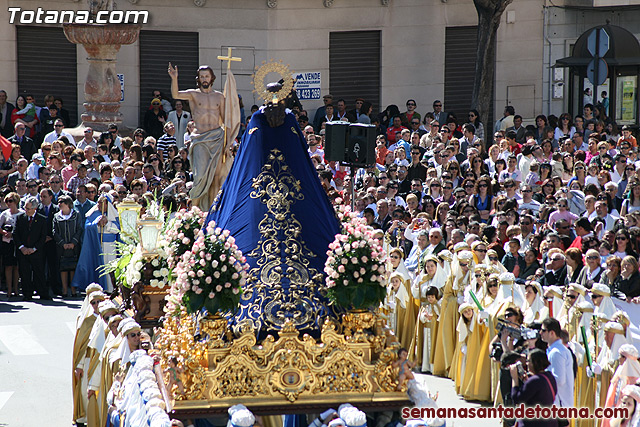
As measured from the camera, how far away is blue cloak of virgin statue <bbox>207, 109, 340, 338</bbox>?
808cm

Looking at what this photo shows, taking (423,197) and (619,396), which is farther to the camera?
(423,197)

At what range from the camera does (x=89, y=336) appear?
10914mm

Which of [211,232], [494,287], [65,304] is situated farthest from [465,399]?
[65,304]

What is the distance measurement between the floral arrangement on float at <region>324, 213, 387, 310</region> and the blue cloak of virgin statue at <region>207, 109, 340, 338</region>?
0.22 metres

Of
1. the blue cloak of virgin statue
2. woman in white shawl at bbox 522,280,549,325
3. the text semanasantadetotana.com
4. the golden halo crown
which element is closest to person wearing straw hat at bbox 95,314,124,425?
the blue cloak of virgin statue

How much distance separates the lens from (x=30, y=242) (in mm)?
16766

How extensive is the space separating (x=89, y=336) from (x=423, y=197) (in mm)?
7163

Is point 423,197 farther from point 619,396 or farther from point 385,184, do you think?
point 619,396

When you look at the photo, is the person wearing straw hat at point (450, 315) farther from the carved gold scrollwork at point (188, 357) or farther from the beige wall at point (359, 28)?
the beige wall at point (359, 28)

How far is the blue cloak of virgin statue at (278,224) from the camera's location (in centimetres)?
808

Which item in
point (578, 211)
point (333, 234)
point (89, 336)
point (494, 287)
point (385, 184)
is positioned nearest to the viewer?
point (333, 234)

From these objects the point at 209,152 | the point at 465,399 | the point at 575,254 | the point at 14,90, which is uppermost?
the point at 14,90

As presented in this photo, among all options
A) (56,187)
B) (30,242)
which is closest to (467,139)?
(56,187)

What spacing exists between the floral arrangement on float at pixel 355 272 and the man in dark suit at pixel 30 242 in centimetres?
975
